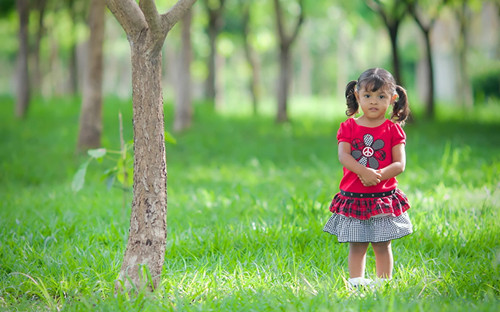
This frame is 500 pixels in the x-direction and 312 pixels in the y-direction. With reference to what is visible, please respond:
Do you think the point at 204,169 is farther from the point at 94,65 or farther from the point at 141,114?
the point at 141,114

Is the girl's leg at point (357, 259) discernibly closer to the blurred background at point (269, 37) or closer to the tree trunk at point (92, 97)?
the blurred background at point (269, 37)

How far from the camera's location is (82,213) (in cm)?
468

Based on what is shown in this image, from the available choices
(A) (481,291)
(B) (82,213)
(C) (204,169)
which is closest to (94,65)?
(C) (204,169)

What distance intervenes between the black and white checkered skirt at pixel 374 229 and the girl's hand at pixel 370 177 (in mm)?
253

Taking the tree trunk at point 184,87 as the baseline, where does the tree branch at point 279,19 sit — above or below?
above

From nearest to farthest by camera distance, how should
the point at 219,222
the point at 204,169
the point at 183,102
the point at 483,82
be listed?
the point at 219,222 < the point at 204,169 < the point at 183,102 < the point at 483,82

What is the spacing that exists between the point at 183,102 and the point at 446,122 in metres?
6.46

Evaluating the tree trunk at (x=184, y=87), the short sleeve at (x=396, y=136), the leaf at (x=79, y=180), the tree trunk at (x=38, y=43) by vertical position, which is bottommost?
the leaf at (x=79, y=180)

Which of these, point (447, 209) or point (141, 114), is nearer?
point (141, 114)

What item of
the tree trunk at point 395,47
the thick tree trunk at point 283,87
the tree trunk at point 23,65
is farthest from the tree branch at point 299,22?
the tree trunk at point 23,65

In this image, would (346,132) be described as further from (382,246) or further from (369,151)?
(382,246)

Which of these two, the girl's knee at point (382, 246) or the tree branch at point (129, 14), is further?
the girl's knee at point (382, 246)

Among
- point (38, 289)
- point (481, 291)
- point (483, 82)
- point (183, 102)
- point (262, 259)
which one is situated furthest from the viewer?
point (483, 82)

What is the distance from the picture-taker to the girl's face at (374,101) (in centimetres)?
286
